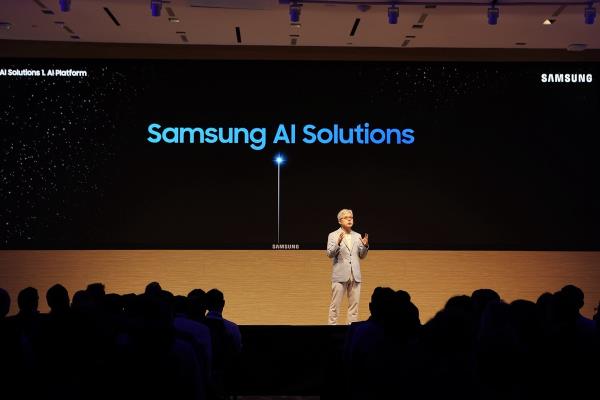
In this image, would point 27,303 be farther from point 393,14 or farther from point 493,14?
point 493,14

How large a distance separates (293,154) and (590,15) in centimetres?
395

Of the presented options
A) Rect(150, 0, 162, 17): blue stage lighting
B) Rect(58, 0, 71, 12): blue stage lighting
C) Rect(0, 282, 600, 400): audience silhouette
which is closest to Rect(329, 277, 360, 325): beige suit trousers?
Rect(150, 0, 162, 17): blue stage lighting

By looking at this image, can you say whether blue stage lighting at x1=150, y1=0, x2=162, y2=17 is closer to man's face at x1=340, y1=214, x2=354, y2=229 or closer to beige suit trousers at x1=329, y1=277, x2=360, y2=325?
man's face at x1=340, y1=214, x2=354, y2=229

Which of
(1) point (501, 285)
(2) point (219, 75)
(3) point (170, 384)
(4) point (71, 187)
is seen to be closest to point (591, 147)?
(1) point (501, 285)

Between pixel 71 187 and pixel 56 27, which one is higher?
pixel 56 27

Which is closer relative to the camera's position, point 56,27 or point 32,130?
point 56,27

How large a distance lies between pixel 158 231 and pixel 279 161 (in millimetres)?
1782

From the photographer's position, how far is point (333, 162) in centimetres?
1061

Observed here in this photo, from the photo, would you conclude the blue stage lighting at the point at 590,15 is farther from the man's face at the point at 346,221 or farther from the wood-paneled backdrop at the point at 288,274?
the wood-paneled backdrop at the point at 288,274

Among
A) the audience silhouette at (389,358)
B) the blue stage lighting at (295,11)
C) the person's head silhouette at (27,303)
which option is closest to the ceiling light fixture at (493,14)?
the blue stage lighting at (295,11)

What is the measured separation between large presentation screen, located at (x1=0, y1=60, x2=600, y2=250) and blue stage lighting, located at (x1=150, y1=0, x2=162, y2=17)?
2.09 metres

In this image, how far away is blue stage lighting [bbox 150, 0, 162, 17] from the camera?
838cm

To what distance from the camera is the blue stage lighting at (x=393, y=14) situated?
8477mm

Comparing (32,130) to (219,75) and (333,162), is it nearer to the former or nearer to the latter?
(219,75)
